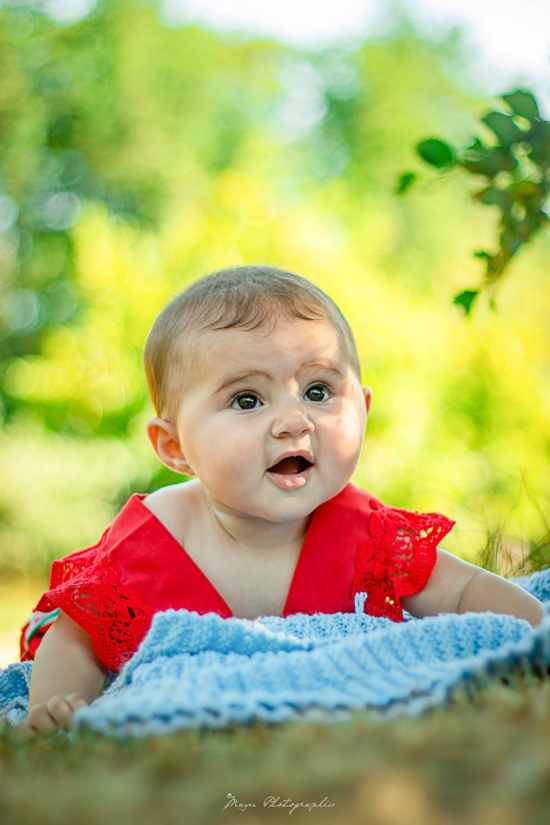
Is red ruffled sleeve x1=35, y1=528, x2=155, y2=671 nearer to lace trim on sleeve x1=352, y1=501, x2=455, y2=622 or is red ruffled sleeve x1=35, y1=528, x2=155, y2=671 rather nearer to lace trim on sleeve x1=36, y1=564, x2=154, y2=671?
lace trim on sleeve x1=36, y1=564, x2=154, y2=671

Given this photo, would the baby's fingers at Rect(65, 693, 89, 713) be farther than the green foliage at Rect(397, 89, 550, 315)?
No

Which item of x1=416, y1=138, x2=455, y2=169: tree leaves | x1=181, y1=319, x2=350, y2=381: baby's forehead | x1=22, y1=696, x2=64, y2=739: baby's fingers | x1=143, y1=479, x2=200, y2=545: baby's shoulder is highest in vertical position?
x1=416, y1=138, x2=455, y2=169: tree leaves

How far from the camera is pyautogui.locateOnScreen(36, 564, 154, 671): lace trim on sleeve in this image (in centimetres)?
96

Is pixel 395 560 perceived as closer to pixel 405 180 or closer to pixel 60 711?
pixel 60 711

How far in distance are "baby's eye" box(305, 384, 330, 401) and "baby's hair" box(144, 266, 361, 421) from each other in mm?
93

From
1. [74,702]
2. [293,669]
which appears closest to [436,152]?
[293,669]

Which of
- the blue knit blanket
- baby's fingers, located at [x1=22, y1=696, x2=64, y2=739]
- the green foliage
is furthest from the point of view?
the green foliage

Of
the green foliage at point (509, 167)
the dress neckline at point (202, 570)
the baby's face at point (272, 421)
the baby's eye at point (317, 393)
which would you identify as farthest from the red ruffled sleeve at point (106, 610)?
the green foliage at point (509, 167)

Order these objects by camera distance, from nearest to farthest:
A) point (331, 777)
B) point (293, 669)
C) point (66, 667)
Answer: point (331, 777) → point (293, 669) → point (66, 667)

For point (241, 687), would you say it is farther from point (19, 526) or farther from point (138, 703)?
point (19, 526)

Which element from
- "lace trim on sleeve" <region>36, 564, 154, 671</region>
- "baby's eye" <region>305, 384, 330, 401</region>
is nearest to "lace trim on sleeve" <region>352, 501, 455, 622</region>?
"baby's eye" <region>305, 384, 330, 401</region>

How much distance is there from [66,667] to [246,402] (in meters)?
0.50

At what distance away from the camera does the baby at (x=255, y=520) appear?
3.23ft

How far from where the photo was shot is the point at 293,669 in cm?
60
